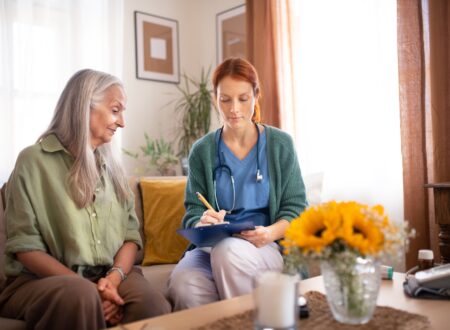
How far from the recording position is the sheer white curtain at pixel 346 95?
8.64ft

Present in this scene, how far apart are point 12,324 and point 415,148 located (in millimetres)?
1908

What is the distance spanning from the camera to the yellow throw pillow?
2.29 meters

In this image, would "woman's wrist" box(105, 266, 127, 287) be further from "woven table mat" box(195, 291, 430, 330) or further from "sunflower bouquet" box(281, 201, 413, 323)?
"sunflower bouquet" box(281, 201, 413, 323)

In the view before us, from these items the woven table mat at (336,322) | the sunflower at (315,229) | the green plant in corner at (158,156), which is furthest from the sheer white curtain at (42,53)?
the sunflower at (315,229)

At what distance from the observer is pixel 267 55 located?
10.5ft

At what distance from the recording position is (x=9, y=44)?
3074 mm

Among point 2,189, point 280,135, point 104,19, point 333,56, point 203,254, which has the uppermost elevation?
point 104,19

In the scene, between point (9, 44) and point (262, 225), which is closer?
point (262, 225)

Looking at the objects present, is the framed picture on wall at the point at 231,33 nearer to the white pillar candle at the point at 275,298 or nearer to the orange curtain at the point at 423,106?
the orange curtain at the point at 423,106

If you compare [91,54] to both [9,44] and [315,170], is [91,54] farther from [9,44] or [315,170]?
[315,170]

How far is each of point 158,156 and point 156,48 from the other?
0.89 metres

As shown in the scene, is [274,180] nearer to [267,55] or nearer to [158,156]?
[267,55]

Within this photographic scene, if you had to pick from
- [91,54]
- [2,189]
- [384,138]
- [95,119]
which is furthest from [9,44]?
[384,138]

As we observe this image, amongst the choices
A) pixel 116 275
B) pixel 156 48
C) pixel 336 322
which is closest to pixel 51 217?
pixel 116 275
